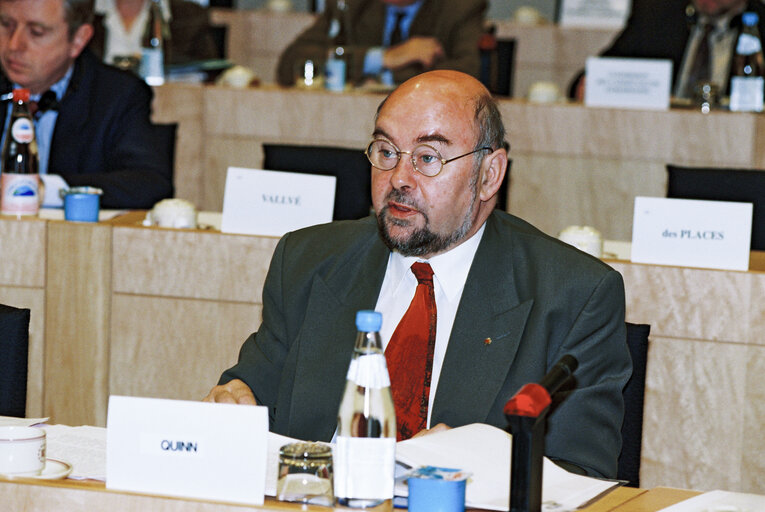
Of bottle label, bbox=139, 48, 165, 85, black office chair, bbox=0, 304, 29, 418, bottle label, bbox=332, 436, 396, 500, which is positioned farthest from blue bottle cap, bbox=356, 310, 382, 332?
bottle label, bbox=139, 48, 165, 85

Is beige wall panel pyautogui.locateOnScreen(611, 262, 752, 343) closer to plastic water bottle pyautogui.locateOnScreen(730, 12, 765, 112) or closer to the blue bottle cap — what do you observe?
the blue bottle cap

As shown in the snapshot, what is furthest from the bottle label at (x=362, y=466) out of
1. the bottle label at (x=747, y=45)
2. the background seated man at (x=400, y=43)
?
the background seated man at (x=400, y=43)

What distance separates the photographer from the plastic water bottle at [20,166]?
308cm

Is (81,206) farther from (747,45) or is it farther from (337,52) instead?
(747,45)

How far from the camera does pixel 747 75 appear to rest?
4.52 meters

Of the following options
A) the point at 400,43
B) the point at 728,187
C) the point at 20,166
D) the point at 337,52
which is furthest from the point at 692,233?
the point at 400,43

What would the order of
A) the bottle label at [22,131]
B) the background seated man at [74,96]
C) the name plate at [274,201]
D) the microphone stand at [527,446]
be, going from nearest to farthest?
the microphone stand at [527,446] < the name plate at [274,201] < the bottle label at [22,131] < the background seated man at [74,96]

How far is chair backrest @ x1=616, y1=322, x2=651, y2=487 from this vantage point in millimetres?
2096

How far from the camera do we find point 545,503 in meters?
1.50

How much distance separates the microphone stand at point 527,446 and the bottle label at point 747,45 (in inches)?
135

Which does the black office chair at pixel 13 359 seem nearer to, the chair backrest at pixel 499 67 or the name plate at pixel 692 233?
the name plate at pixel 692 233

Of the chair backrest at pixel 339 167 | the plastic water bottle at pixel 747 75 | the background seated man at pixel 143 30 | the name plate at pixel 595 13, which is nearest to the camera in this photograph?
the chair backrest at pixel 339 167

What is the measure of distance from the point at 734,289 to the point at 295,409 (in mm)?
1137

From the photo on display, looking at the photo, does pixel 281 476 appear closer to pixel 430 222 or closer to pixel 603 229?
pixel 430 222
